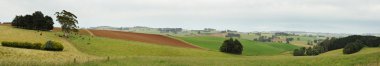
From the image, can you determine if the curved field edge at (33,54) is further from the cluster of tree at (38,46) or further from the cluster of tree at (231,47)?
the cluster of tree at (231,47)

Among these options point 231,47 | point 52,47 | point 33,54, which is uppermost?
point 52,47

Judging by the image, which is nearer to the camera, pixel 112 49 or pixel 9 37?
pixel 9 37

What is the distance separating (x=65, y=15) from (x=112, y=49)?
16.2 metres

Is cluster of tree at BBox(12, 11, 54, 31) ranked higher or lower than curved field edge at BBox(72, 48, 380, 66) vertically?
higher

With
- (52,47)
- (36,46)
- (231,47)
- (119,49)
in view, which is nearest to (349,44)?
(231,47)

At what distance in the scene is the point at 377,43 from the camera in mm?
130375

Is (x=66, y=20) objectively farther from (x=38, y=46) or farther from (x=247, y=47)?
(x=247, y=47)

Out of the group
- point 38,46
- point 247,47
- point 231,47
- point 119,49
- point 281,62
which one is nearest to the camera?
point 281,62

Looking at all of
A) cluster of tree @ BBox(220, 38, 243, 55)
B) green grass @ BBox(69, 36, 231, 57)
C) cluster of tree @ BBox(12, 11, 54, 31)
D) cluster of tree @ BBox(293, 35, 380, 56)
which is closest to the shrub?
green grass @ BBox(69, 36, 231, 57)

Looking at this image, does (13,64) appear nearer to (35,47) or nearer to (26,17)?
(35,47)

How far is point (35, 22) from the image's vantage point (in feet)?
315

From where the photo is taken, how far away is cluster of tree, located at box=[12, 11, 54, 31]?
95.9m

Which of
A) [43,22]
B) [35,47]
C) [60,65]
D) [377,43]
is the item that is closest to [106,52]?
[35,47]

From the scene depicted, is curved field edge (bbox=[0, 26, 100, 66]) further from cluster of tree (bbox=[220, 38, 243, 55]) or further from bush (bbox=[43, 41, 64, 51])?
cluster of tree (bbox=[220, 38, 243, 55])
